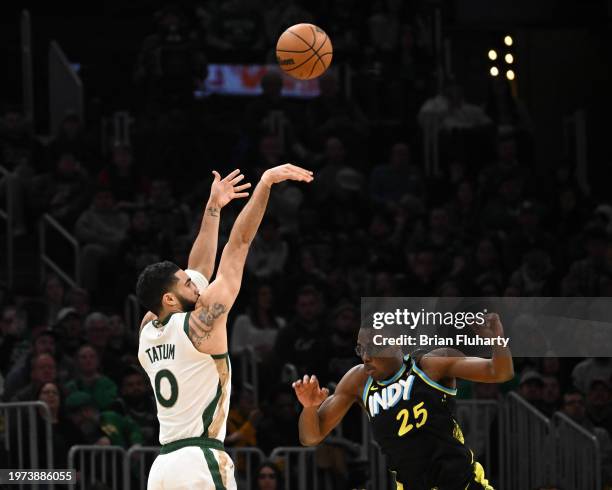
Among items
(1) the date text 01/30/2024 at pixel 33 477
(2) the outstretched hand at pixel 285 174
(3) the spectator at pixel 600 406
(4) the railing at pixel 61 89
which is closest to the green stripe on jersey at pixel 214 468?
(2) the outstretched hand at pixel 285 174

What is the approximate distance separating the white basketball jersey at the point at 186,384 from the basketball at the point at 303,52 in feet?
11.3

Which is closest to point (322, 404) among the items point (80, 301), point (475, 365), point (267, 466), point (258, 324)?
point (475, 365)

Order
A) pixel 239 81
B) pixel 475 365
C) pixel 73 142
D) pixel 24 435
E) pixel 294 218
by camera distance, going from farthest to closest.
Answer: pixel 239 81 < pixel 73 142 < pixel 294 218 < pixel 24 435 < pixel 475 365

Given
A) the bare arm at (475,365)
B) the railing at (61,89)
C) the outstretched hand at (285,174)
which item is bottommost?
the bare arm at (475,365)

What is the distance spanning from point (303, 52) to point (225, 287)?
11.5 feet

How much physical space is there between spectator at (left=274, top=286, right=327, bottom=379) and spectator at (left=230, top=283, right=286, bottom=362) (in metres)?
0.37

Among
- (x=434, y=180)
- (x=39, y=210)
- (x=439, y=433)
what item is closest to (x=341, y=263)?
(x=434, y=180)

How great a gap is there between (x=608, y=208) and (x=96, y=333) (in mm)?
7460

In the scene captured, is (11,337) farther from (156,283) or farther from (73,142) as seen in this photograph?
(156,283)

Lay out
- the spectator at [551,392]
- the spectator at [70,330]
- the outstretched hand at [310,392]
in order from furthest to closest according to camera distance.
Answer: the spectator at [70,330]
the spectator at [551,392]
the outstretched hand at [310,392]

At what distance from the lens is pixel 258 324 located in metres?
15.0

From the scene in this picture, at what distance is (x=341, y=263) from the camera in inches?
642

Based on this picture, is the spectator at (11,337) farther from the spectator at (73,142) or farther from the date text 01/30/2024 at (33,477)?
the spectator at (73,142)

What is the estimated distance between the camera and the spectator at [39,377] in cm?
1254
